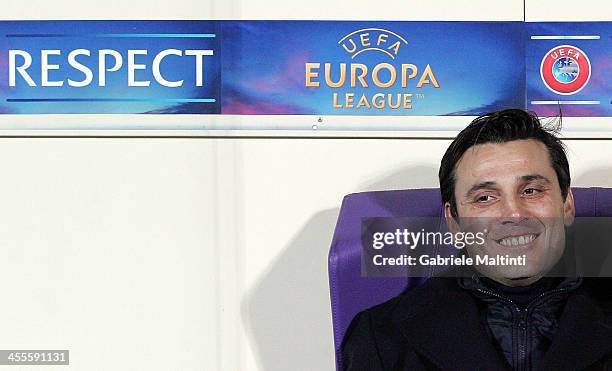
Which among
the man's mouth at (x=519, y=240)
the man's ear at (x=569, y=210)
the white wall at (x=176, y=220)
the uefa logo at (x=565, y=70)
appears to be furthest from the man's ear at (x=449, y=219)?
the uefa logo at (x=565, y=70)

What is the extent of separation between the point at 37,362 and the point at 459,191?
1063 millimetres

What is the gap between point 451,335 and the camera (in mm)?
1962

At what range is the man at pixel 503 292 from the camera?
6.36ft

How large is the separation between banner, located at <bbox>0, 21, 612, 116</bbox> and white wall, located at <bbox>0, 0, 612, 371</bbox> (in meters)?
0.04

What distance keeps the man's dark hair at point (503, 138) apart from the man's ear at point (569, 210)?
0.01 metres

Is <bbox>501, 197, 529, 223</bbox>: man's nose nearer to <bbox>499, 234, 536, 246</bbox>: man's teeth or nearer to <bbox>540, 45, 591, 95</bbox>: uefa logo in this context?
<bbox>499, 234, 536, 246</bbox>: man's teeth

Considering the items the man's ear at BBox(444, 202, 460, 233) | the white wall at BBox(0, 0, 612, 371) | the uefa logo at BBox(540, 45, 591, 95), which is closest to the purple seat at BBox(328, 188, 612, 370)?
the man's ear at BBox(444, 202, 460, 233)

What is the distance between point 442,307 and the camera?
1.99 m

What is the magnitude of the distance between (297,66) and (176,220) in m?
0.45

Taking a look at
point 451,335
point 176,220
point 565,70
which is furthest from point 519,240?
point 176,220

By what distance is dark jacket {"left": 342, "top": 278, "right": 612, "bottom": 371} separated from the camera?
6.31 feet

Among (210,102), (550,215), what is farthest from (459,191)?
(210,102)

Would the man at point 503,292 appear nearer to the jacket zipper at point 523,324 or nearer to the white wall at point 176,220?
the jacket zipper at point 523,324
